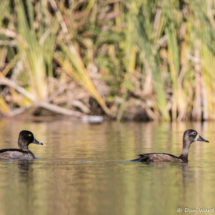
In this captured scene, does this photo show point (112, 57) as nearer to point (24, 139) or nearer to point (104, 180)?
point (24, 139)

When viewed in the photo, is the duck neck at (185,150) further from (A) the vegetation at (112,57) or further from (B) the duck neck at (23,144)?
(A) the vegetation at (112,57)

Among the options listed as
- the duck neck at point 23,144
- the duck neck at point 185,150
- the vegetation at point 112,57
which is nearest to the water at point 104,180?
the duck neck at point 185,150

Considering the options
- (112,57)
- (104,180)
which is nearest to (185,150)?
(104,180)

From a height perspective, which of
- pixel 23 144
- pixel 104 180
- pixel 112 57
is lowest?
pixel 104 180

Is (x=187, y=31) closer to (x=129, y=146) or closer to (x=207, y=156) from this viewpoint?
(x=129, y=146)

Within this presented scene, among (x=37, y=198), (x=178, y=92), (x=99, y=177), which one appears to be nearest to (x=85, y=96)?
(x=178, y=92)

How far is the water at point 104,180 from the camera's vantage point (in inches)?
237

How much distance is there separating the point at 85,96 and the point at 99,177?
480 inches

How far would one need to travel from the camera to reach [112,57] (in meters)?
19.8

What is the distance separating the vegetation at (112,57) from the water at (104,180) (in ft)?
14.8

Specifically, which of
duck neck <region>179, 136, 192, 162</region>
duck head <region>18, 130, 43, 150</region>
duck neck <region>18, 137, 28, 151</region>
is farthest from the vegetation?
duck neck <region>18, 137, 28, 151</region>

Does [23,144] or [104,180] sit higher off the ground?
[23,144]

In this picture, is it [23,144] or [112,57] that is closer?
[23,144]

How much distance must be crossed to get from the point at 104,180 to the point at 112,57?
12.4 metres
